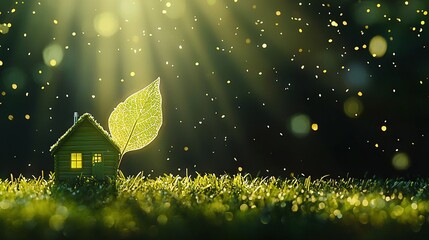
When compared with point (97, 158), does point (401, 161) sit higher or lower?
lower

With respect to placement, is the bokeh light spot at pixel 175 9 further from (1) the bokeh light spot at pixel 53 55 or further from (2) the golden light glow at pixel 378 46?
(2) the golden light glow at pixel 378 46

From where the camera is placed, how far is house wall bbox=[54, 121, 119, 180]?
5.06 metres

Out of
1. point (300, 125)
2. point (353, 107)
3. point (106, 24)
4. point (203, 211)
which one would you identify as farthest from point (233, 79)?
point (203, 211)

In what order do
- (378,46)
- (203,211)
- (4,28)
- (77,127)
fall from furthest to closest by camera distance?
(378,46)
(4,28)
(77,127)
(203,211)

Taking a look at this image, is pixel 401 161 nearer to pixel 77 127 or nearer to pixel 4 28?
pixel 77 127

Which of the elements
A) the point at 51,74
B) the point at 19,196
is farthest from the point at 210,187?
the point at 51,74

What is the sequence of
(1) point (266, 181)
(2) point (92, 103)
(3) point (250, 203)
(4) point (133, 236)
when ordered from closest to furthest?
(4) point (133, 236) < (3) point (250, 203) < (1) point (266, 181) < (2) point (92, 103)

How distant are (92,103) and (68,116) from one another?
0.34 meters

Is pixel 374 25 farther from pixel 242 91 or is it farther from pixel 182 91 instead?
pixel 182 91

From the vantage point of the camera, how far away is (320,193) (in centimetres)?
511

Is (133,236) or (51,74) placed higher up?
(51,74)

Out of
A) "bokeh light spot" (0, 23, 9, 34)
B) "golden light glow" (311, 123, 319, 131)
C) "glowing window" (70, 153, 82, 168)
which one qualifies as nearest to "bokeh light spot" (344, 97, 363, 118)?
"golden light glow" (311, 123, 319, 131)

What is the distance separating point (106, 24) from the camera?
22.8ft

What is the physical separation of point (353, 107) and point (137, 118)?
3054 mm
